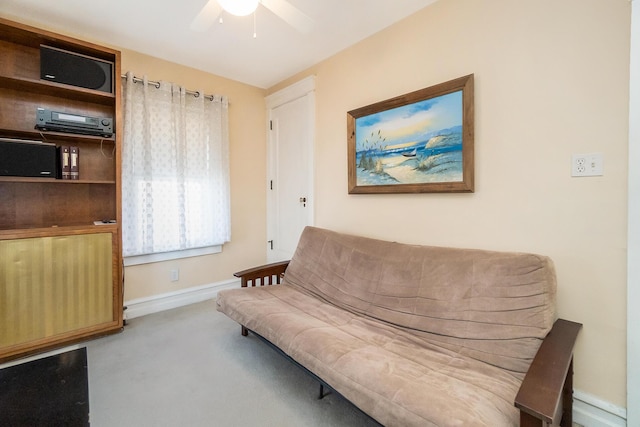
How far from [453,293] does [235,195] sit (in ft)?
8.37

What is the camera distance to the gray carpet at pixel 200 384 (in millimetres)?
1490

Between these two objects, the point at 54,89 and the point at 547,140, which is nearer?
the point at 547,140

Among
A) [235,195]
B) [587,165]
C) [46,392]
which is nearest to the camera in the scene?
[587,165]

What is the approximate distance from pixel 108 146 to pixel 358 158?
2.19 m

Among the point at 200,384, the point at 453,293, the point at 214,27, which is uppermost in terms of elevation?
the point at 214,27

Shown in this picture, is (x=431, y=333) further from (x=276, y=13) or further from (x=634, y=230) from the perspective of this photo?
(x=276, y=13)

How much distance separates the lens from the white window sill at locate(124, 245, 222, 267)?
2702 mm

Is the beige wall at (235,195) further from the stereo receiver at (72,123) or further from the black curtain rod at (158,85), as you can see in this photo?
the stereo receiver at (72,123)

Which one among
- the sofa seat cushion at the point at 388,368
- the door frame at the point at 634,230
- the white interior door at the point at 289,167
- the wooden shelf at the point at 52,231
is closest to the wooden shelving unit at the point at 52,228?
the wooden shelf at the point at 52,231

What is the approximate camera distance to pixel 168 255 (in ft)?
9.55

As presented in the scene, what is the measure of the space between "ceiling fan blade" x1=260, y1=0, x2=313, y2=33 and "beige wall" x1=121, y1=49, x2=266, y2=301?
1.32m

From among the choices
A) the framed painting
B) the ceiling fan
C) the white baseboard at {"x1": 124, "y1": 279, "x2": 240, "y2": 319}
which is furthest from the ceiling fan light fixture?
the white baseboard at {"x1": 124, "y1": 279, "x2": 240, "y2": 319}

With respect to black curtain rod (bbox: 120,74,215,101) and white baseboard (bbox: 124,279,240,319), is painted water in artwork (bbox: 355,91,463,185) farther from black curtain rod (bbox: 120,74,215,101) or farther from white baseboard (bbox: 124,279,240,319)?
white baseboard (bbox: 124,279,240,319)

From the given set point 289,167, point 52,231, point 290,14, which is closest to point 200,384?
point 52,231
